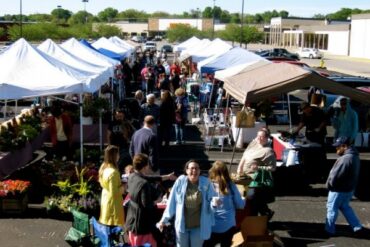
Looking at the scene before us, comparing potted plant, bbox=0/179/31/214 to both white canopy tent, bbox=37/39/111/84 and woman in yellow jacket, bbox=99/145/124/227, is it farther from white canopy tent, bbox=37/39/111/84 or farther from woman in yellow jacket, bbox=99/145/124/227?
white canopy tent, bbox=37/39/111/84

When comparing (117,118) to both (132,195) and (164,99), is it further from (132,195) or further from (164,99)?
(132,195)

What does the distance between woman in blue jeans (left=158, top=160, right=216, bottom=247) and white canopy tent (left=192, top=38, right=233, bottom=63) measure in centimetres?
1781

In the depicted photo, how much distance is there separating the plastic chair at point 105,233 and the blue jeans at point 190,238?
Answer: 3.58 ft

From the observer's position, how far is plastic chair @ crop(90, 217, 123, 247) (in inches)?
285

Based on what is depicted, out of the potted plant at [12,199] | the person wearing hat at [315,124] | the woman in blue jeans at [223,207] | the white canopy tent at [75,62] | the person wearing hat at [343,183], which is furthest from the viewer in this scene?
the white canopy tent at [75,62]

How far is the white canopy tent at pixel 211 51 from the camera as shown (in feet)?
79.8

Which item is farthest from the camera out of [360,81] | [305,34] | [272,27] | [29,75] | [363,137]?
[272,27]

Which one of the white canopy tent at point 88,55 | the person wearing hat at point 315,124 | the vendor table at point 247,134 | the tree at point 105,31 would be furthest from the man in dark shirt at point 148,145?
the tree at point 105,31

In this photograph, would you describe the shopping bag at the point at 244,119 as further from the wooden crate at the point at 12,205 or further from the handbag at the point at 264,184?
the wooden crate at the point at 12,205

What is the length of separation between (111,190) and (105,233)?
22.0 inches

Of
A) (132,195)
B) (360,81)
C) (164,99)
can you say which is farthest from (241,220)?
(360,81)

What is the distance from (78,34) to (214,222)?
70666 millimetres

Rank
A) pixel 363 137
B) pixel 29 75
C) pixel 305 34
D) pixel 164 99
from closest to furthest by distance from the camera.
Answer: pixel 29 75 < pixel 164 99 < pixel 363 137 < pixel 305 34

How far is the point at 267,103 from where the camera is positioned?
636 inches
